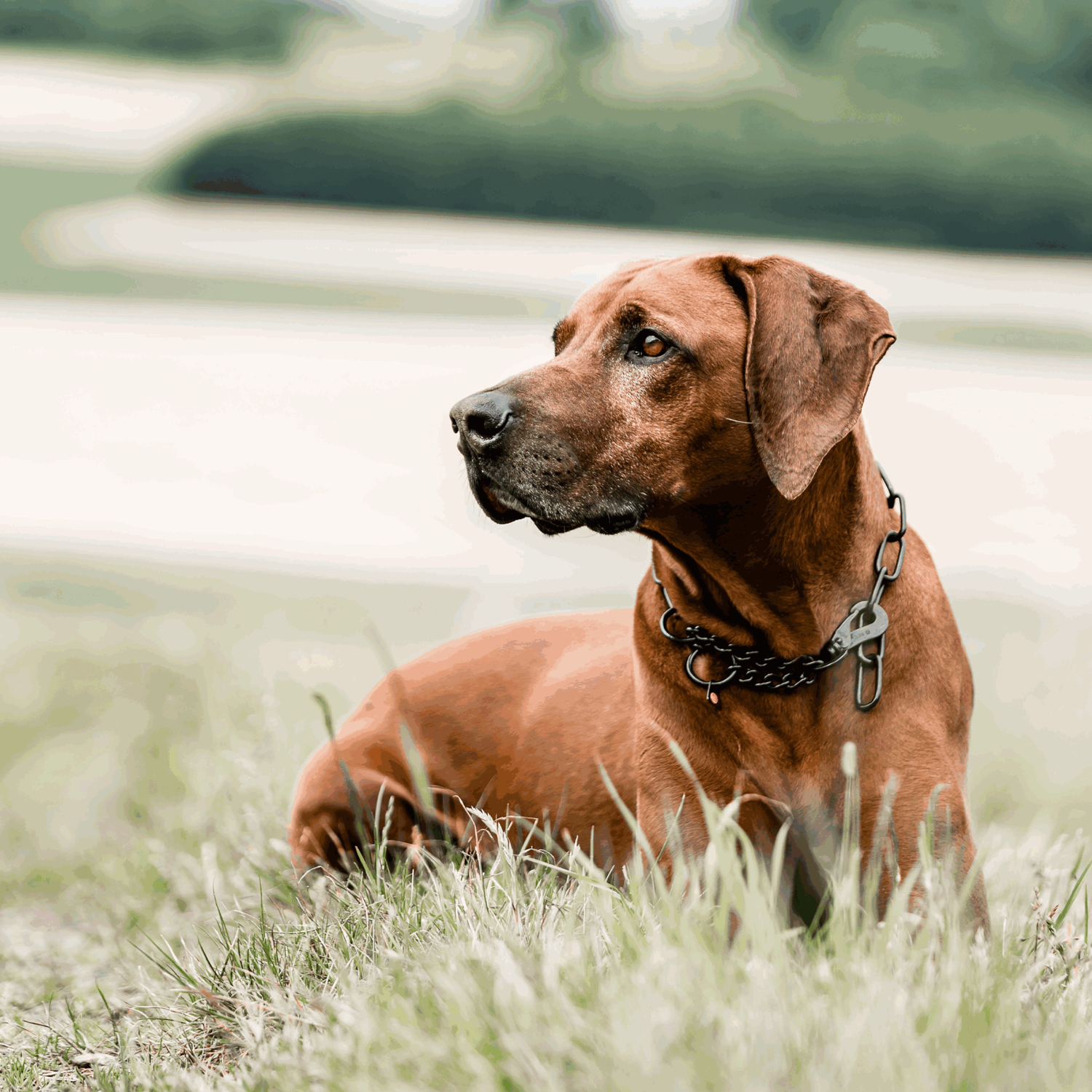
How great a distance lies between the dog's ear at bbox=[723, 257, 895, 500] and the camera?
8.38 ft

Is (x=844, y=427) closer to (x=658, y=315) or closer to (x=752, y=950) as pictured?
(x=658, y=315)

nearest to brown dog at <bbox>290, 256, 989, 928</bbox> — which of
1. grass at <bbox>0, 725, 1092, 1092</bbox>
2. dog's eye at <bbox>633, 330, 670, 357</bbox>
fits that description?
dog's eye at <bbox>633, 330, 670, 357</bbox>

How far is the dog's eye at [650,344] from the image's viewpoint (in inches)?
106

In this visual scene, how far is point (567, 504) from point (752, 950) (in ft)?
3.71

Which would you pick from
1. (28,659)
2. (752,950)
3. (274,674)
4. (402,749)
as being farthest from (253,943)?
(28,659)

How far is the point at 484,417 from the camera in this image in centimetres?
257

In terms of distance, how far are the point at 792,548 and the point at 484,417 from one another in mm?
803

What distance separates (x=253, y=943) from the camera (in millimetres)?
2602

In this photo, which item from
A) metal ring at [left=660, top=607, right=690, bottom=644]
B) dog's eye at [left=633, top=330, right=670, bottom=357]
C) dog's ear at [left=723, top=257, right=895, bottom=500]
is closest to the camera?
dog's ear at [left=723, top=257, right=895, bottom=500]

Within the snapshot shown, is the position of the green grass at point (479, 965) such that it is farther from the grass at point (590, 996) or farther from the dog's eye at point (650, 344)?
the dog's eye at point (650, 344)

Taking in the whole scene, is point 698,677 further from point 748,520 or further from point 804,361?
point 804,361

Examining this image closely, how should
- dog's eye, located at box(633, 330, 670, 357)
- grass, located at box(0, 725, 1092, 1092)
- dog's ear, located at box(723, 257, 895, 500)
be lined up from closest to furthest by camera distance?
grass, located at box(0, 725, 1092, 1092), dog's ear, located at box(723, 257, 895, 500), dog's eye, located at box(633, 330, 670, 357)

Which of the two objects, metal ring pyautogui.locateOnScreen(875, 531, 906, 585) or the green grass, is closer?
the green grass

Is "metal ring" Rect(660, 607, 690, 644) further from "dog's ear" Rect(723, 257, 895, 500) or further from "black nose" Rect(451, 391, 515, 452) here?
"black nose" Rect(451, 391, 515, 452)
